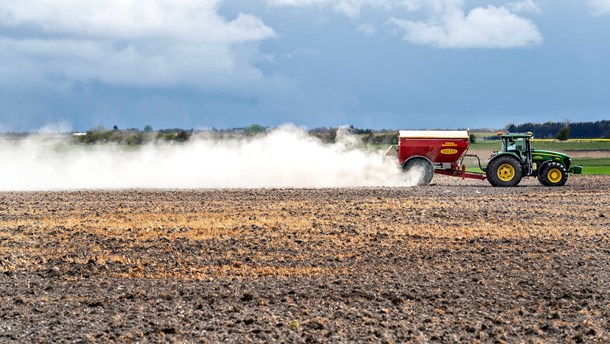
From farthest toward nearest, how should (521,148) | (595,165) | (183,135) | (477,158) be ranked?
(595,165)
(183,135)
(477,158)
(521,148)

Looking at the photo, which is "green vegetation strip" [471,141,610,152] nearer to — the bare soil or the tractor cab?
the tractor cab

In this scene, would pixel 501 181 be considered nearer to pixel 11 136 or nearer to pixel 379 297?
pixel 379 297

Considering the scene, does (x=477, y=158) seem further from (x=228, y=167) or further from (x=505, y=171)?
(x=228, y=167)

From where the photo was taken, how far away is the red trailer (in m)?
34.7

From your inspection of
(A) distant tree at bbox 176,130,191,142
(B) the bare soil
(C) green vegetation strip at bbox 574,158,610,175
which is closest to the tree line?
(C) green vegetation strip at bbox 574,158,610,175

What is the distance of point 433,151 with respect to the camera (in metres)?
34.8

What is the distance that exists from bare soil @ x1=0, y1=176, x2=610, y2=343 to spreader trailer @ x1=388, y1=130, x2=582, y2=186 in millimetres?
7717

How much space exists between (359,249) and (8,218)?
11363mm

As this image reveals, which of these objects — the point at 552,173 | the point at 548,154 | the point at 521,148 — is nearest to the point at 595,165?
the point at 548,154

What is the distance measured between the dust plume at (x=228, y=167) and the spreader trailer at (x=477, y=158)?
98cm

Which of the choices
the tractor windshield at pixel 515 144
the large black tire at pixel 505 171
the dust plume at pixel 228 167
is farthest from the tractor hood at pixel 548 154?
the dust plume at pixel 228 167

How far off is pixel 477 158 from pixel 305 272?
2073 cm

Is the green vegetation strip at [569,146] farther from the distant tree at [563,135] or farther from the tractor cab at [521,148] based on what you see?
the tractor cab at [521,148]

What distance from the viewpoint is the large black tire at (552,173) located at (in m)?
34.6
